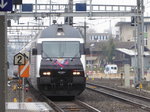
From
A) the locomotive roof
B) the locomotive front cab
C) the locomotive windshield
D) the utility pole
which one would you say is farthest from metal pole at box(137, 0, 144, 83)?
the locomotive front cab

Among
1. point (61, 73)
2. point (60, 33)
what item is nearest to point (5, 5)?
point (61, 73)

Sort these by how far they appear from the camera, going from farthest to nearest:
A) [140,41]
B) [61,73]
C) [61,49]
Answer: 1. [140,41]
2. [61,49]
3. [61,73]

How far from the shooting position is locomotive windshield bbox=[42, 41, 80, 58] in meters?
20.0

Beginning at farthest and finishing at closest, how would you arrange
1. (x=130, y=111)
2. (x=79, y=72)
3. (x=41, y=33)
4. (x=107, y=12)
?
(x=107, y=12), (x=41, y=33), (x=79, y=72), (x=130, y=111)

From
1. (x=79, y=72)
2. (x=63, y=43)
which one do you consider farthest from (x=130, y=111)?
(x=63, y=43)

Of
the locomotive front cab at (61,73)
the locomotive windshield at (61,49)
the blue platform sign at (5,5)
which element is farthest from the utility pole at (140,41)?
the blue platform sign at (5,5)

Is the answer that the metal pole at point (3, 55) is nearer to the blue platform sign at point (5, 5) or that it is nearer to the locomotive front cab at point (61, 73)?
the blue platform sign at point (5, 5)

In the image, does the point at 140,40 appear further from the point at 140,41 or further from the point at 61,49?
the point at 61,49

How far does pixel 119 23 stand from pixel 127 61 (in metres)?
27.2

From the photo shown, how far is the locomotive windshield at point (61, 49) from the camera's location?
2005 centimetres

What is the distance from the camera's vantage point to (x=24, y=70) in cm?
1755

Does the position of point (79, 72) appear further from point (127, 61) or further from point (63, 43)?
point (127, 61)

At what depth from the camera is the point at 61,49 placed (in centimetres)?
2023

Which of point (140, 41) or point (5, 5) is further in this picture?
point (140, 41)
